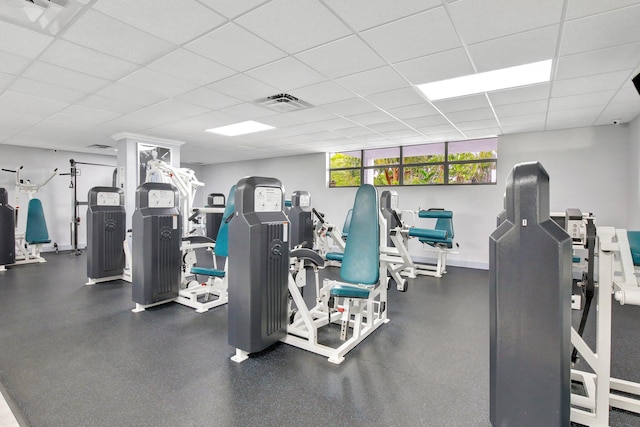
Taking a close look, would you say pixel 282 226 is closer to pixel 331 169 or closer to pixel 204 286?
pixel 204 286

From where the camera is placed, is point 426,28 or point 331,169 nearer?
point 426,28

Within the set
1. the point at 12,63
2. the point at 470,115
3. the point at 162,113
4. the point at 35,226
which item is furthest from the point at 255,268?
the point at 35,226

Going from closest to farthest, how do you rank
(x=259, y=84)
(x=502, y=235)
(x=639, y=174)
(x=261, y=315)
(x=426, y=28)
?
(x=502, y=235) < (x=426, y=28) < (x=261, y=315) < (x=259, y=84) < (x=639, y=174)

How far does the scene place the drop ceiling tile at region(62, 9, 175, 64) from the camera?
222 centimetres

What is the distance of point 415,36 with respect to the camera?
7.77 feet

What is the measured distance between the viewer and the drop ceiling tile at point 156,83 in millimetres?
3104

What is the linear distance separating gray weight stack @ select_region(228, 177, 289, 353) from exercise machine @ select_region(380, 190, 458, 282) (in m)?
1.02

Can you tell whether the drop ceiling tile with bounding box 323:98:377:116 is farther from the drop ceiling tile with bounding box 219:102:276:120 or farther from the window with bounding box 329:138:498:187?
the window with bounding box 329:138:498:187

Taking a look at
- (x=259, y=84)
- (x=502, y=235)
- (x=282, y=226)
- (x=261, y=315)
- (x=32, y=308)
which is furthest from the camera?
(x=32, y=308)

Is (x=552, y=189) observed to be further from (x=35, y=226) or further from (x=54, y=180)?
(x=54, y=180)

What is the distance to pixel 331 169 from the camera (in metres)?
7.93

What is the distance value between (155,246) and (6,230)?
4.08 metres

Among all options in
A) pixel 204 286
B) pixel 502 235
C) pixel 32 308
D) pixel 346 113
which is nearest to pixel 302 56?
pixel 346 113

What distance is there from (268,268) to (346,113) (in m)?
2.72
